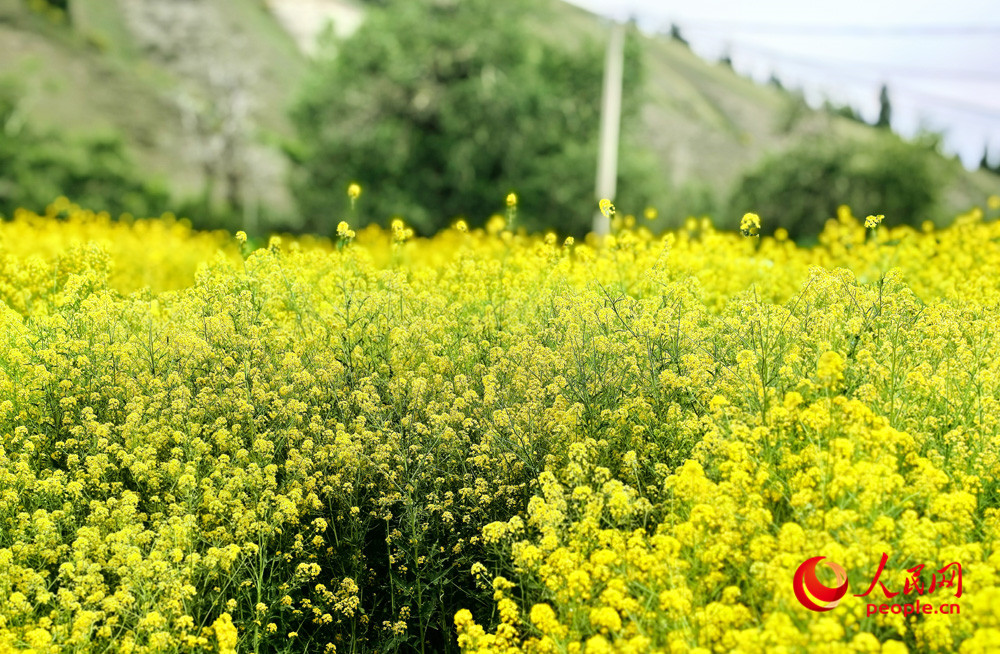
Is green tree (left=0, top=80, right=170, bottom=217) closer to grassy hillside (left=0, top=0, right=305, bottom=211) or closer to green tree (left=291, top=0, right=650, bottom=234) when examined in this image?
grassy hillside (left=0, top=0, right=305, bottom=211)

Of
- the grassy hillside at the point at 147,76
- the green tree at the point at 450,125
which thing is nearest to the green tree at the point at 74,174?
the grassy hillside at the point at 147,76

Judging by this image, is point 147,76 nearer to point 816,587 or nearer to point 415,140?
point 415,140

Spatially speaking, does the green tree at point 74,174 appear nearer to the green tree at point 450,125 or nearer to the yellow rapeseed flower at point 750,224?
the green tree at point 450,125

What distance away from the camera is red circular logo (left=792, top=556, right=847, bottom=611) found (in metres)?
2.84

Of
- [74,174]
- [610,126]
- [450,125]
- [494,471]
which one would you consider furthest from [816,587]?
[74,174]

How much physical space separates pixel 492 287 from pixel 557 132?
2122 cm

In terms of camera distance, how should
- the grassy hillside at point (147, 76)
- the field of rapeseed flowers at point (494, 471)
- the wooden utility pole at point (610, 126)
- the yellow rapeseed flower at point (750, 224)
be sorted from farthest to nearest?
1. the grassy hillside at point (147, 76)
2. the wooden utility pole at point (610, 126)
3. the yellow rapeseed flower at point (750, 224)
4. the field of rapeseed flowers at point (494, 471)

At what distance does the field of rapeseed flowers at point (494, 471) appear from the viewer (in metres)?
3.23

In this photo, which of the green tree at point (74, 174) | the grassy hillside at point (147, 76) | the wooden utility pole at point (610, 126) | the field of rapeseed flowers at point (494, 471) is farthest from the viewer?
the grassy hillside at point (147, 76)

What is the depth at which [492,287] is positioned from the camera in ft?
20.4

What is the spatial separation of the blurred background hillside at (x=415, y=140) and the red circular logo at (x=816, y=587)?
19.1 meters

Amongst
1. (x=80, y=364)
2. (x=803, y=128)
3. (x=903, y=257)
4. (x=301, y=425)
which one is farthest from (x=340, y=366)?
(x=803, y=128)

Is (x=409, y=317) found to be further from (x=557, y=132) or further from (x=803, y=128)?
(x=803, y=128)

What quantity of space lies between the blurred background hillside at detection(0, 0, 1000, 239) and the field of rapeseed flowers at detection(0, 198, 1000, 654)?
675 inches
